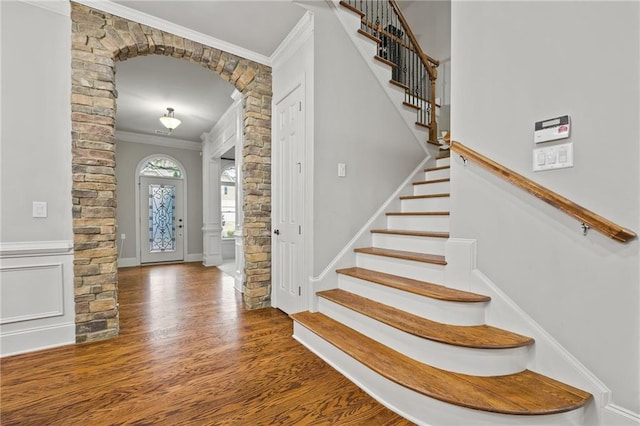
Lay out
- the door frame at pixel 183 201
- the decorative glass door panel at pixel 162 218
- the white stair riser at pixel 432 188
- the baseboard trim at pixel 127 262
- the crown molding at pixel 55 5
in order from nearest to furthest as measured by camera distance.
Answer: the crown molding at pixel 55 5 < the white stair riser at pixel 432 188 < the baseboard trim at pixel 127 262 < the door frame at pixel 183 201 < the decorative glass door panel at pixel 162 218

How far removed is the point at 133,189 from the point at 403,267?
6787mm

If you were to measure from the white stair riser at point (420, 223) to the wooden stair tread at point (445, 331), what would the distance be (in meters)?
0.99

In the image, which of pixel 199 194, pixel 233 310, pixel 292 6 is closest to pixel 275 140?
pixel 292 6

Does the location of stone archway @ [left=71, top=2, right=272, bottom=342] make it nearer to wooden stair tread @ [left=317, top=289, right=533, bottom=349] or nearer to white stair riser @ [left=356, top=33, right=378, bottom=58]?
white stair riser @ [left=356, top=33, right=378, bottom=58]

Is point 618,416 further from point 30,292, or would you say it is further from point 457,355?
point 30,292

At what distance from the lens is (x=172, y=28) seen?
2.87m

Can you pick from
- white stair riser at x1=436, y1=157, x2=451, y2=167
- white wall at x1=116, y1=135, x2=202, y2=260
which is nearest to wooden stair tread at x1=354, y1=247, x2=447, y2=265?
white stair riser at x1=436, y1=157, x2=451, y2=167

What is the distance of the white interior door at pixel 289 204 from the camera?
2.93 meters

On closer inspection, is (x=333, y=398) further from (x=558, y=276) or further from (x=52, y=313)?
(x=52, y=313)

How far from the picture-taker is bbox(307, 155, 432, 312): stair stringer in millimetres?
2744

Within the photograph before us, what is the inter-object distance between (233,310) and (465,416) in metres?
2.63

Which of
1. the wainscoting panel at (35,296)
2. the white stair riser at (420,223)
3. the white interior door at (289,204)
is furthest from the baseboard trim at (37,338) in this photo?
the white stair riser at (420,223)

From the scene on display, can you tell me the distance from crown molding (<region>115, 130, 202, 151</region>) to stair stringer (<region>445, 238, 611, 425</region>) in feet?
23.3

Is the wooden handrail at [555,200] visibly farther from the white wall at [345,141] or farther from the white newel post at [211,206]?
the white newel post at [211,206]
